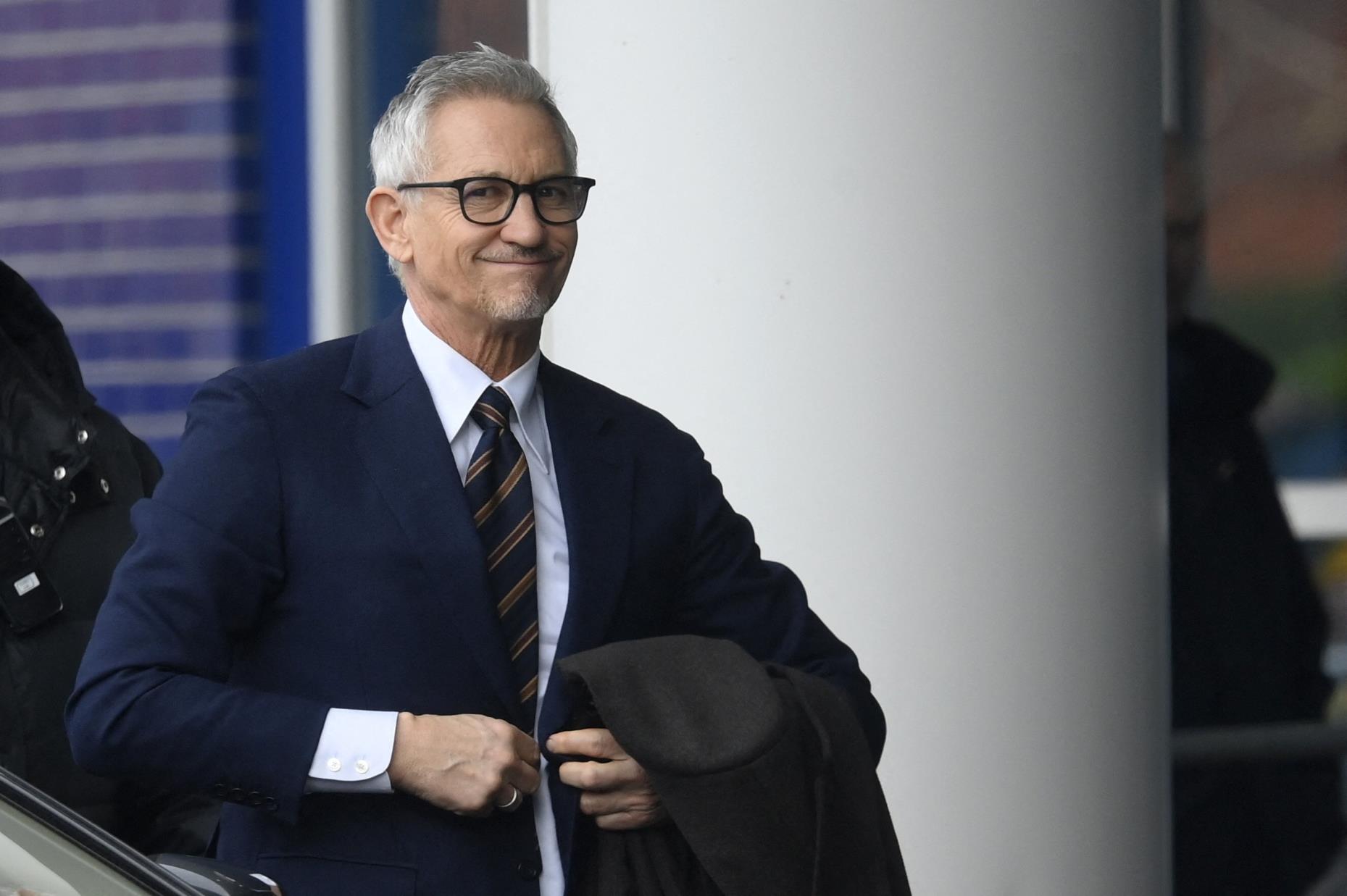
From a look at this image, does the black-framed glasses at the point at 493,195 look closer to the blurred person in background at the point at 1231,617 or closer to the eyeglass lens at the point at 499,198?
the eyeglass lens at the point at 499,198

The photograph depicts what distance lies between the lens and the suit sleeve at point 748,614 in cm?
233

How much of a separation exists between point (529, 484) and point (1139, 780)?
70.1 inches

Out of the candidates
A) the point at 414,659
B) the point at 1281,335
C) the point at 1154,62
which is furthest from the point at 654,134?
the point at 1281,335

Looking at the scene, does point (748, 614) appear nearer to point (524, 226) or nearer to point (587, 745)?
point (587, 745)

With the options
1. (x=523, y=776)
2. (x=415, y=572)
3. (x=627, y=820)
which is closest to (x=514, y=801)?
(x=523, y=776)

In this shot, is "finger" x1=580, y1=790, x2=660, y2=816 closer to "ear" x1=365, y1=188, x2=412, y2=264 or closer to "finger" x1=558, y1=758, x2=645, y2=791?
"finger" x1=558, y1=758, x2=645, y2=791

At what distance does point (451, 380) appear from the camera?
221cm

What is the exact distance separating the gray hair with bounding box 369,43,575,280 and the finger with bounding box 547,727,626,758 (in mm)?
607

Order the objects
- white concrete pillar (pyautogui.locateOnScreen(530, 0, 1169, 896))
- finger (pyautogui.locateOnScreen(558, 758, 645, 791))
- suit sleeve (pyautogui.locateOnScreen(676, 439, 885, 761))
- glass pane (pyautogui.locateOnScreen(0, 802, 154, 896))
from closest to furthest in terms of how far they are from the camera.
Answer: glass pane (pyautogui.locateOnScreen(0, 802, 154, 896)) → finger (pyautogui.locateOnScreen(558, 758, 645, 791)) → suit sleeve (pyautogui.locateOnScreen(676, 439, 885, 761)) → white concrete pillar (pyautogui.locateOnScreen(530, 0, 1169, 896))

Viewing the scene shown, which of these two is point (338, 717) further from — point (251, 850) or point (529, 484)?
point (529, 484)

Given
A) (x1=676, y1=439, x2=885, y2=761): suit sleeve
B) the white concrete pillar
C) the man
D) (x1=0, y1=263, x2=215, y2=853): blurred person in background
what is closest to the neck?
the man

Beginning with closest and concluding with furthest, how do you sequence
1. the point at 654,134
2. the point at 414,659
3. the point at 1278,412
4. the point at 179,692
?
the point at 179,692, the point at 414,659, the point at 654,134, the point at 1278,412

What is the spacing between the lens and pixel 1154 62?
141 inches

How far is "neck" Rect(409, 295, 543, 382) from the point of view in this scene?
220 centimetres
